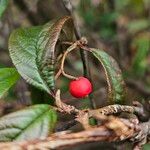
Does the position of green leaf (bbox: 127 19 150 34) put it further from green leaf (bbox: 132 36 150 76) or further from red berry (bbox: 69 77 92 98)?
red berry (bbox: 69 77 92 98)

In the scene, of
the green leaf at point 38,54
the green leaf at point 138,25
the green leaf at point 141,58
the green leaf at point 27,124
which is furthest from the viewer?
the green leaf at point 138,25

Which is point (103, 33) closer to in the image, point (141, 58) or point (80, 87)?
point (141, 58)

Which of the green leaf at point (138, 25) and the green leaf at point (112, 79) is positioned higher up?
the green leaf at point (138, 25)

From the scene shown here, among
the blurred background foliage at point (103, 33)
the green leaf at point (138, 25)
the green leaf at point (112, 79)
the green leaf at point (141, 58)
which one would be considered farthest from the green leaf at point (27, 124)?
the green leaf at point (138, 25)

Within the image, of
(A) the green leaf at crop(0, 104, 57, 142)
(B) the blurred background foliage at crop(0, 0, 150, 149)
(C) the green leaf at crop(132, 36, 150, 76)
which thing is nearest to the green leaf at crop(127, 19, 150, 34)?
(B) the blurred background foliage at crop(0, 0, 150, 149)

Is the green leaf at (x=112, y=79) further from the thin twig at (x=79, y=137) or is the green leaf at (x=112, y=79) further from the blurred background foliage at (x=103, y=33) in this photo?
the blurred background foliage at (x=103, y=33)
